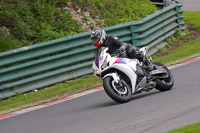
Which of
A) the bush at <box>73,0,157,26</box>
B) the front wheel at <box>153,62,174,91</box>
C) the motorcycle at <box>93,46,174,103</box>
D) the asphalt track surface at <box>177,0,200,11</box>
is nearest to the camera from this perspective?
the motorcycle at <box>93,46,174,103</box>

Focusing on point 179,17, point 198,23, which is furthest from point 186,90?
point 198,23

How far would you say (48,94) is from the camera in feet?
35.0

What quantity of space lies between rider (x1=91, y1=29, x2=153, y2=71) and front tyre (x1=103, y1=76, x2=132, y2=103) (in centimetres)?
63

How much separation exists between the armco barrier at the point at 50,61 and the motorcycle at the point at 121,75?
3310mm

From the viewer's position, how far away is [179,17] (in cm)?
1609

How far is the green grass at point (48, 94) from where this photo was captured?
33.1 ft

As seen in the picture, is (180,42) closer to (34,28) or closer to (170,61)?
(170,61)

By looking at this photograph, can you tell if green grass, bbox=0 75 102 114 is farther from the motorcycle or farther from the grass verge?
the motorcycle

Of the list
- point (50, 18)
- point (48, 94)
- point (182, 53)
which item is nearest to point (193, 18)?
point (182, 53)

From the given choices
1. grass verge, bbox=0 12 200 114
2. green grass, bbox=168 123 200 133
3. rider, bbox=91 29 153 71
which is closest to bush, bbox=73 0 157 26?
grass verge, bbox=0 12 200 114

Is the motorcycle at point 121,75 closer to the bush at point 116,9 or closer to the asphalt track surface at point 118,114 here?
the asphalt track surface at point 118,114

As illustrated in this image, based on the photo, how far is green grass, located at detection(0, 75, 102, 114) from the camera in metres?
10.1

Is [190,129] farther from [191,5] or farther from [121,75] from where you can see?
[191,5]

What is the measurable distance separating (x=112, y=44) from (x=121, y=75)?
615 mm
